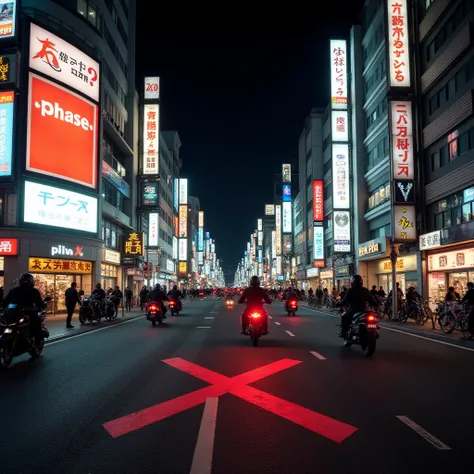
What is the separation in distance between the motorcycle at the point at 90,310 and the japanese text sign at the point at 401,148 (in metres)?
18.3

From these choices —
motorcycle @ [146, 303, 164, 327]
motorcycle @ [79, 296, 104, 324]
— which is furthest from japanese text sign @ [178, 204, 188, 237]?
motorcycle @ [146, 303, 164, 327]

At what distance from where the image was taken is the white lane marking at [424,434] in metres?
5.32

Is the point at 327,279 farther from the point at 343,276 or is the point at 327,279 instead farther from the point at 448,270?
the point at 448,270

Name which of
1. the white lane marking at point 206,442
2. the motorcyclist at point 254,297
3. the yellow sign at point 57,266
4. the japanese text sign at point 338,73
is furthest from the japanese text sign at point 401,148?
the white lane marking at point 206,442

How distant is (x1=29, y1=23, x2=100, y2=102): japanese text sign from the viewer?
29.5 m

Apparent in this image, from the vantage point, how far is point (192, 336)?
1777 centimetres

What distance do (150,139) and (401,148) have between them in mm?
26471

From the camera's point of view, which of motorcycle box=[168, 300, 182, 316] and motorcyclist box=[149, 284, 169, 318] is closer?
motorcyclist box=[149, 284, 169, 318]

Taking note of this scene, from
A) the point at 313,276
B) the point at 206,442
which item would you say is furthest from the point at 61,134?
the point at 313,276

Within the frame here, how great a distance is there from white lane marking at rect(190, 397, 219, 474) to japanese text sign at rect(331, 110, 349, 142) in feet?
143

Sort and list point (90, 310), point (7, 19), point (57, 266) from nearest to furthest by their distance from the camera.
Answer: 1. point (90, 310)
2. point (7, 19)
3. point (57, 266)

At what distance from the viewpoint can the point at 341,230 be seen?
158 ft

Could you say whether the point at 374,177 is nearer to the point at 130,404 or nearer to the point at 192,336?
the point at 192,336

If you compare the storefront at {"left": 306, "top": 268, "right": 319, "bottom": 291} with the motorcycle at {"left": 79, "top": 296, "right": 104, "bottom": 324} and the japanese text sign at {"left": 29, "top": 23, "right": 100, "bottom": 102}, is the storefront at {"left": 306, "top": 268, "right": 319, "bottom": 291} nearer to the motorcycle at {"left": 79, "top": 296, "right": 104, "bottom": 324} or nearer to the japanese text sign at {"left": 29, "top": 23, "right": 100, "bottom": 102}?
the japanese text sign at {"left": 29, "top": 23, "right": 100, "bottom": 102}
